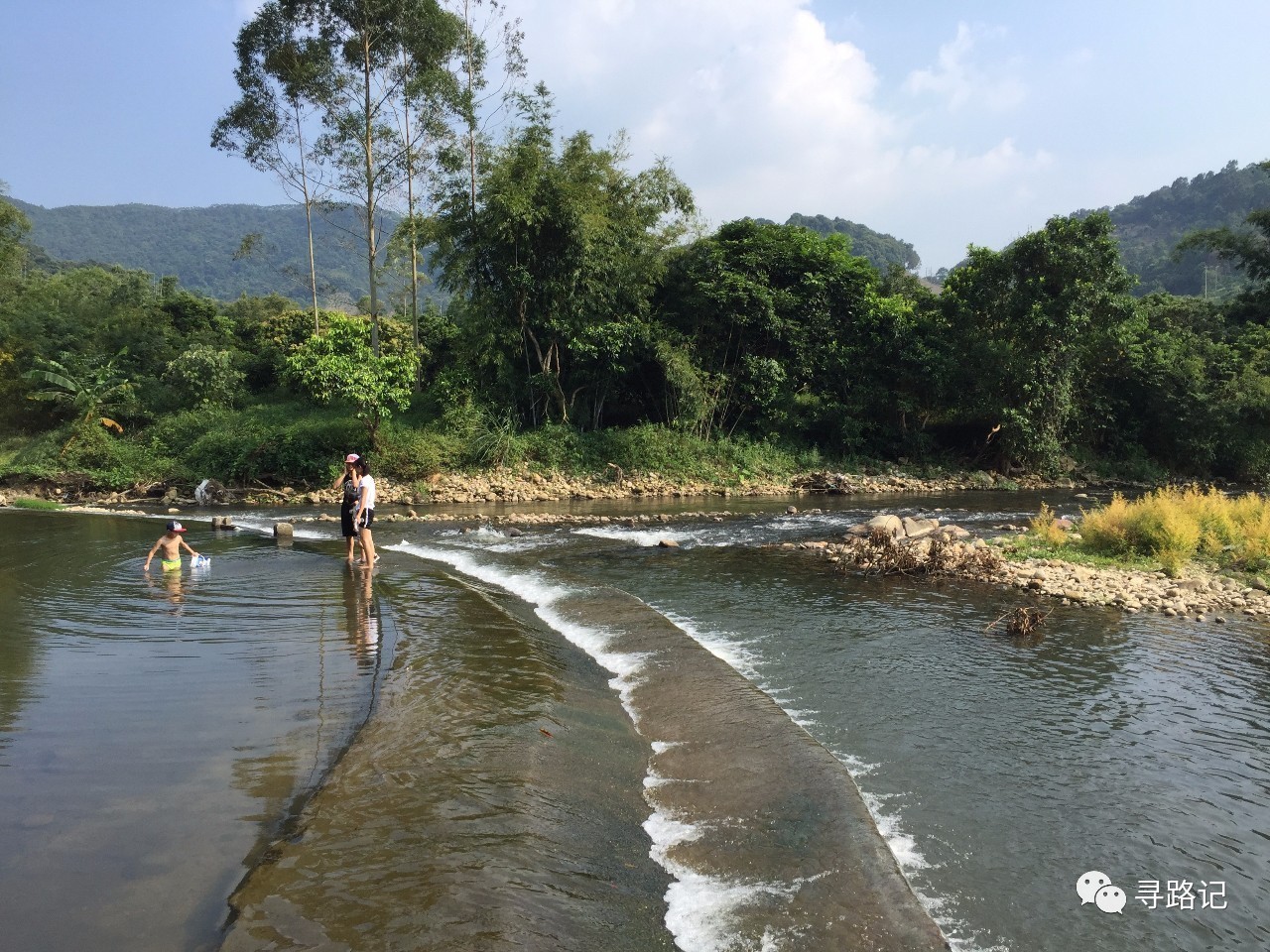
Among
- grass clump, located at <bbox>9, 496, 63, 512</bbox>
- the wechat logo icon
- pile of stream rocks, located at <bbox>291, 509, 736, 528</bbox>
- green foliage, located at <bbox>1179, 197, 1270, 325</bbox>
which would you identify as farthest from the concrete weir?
green foliage, located at <bbox>1179, 197, 1270, 325</bbox>

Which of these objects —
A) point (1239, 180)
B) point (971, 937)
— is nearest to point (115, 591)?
point (971, 937)

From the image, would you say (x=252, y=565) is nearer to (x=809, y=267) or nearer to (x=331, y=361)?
(x=331, y=361)

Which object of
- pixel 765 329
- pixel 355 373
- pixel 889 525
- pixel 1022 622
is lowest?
pixel 1022 622

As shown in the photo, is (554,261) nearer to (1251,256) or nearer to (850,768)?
(850,768)

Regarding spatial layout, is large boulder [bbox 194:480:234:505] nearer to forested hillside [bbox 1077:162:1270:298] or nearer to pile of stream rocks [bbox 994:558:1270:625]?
pile of stream rocks [bbox 994:558:1270:625]

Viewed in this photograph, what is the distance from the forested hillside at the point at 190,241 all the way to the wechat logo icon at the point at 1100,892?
122 metres

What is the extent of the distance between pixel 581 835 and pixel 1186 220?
423 ft

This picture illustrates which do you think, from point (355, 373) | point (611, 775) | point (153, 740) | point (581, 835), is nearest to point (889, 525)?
point (611, 775)

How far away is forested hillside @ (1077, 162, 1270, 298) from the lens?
7550cm

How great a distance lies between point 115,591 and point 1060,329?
90.1 feet

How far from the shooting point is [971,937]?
3.85 m

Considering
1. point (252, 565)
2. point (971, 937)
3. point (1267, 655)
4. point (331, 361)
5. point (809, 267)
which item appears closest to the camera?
point (971, 937)

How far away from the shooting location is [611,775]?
5.34 metres

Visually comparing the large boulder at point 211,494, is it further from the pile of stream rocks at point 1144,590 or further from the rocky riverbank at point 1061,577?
the pile of stream rocks at point 1144,590
